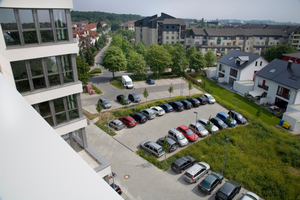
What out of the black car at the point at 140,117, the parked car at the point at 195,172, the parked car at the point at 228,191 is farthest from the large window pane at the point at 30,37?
the black car at the point at 140,117

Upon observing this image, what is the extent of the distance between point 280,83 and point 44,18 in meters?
27.6

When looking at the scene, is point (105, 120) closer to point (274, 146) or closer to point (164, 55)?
point (274, 146)

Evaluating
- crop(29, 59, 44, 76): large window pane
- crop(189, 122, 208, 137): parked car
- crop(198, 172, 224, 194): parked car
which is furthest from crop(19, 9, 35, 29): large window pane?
crop(189, 122, 208, 137): parked car

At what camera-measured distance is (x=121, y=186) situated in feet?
41.9

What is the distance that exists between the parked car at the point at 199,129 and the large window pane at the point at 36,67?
13989mm

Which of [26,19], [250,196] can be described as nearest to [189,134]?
[250,196]

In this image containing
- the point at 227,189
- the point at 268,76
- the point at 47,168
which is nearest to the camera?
the point at 47,168

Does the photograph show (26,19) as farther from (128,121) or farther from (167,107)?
(167,107)

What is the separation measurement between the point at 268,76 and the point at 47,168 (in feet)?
105

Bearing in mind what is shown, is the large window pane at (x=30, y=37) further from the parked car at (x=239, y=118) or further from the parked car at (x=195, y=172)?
the parked car at (x=239, y=118)

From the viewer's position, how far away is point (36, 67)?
24.9ft

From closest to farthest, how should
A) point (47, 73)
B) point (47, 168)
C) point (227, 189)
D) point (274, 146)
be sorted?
point (47, 168) < point (47, 73) < point (227, 189) < point (274, 146)

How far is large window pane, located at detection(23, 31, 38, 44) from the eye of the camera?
7.16m

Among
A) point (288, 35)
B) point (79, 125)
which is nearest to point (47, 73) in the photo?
point (79, 125)
